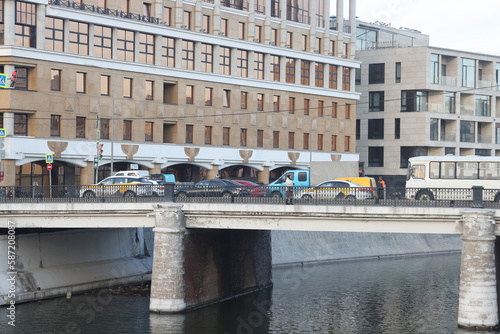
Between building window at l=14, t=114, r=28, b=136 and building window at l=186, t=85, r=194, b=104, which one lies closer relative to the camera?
building window at l=14, t=114, r=28, b=136

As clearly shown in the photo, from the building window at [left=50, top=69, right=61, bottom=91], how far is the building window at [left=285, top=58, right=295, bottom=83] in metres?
28.3

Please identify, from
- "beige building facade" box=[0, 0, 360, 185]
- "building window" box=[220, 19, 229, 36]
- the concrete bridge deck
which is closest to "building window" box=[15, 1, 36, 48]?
"beige building facade" box=[0, 0, 360, 185]

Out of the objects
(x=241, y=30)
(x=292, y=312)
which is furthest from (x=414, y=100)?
(x=292, y=312)

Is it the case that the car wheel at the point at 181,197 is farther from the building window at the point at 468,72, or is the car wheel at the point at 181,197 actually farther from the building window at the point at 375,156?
the building window at the point at 468,72

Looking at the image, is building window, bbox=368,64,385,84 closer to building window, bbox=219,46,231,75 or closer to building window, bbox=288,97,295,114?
building window, bbox=288,97,295,114

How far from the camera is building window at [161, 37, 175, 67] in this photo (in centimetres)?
8475

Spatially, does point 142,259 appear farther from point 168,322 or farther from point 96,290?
point 168,322

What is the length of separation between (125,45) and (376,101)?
3988cm

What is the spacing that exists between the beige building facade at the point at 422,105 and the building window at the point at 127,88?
3844 centimetres

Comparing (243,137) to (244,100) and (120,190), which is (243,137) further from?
(120,190)

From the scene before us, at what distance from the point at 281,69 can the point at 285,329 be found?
179ft

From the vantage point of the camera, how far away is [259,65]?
93.7 metres

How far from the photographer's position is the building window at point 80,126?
7881 cm

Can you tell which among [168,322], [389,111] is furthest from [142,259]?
[389,111]
